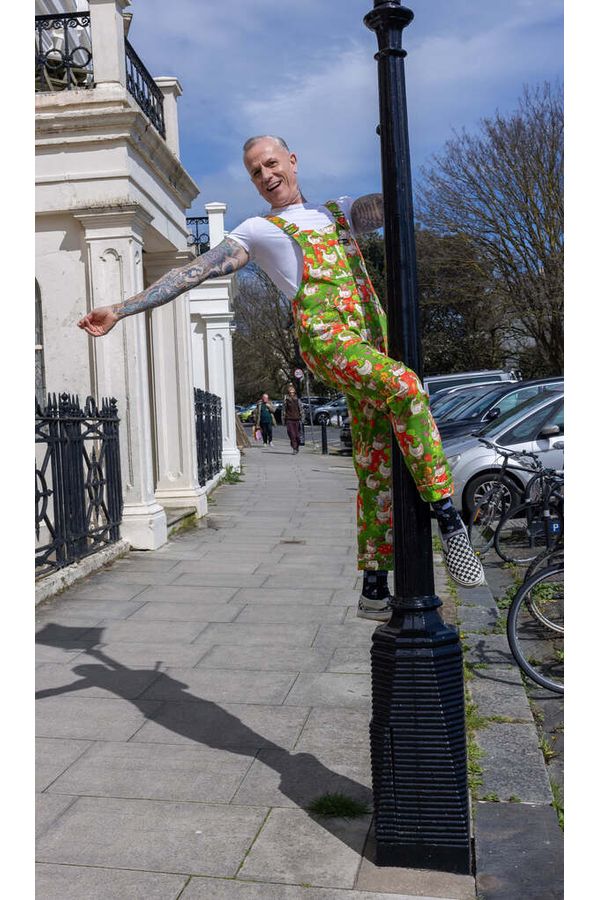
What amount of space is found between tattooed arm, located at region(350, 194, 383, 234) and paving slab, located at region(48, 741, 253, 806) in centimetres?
220

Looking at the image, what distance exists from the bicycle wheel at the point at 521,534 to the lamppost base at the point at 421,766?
5.48 m

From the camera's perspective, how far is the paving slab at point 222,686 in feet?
17.5

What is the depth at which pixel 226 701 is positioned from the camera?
5270 mm

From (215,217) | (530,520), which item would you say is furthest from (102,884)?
(215,217)

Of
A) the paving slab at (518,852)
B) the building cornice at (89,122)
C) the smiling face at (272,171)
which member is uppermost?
the building cornice at (89,122)

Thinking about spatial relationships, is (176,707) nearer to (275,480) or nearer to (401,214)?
(401,214)

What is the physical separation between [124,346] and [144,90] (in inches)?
146

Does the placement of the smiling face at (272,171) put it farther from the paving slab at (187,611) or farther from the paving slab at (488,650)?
the paving slab at (187,611)

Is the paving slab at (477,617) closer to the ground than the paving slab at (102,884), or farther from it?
closer to the ground

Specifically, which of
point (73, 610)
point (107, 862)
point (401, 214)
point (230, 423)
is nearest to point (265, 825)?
point (107, 862)

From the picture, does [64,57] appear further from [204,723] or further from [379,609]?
[379,609]

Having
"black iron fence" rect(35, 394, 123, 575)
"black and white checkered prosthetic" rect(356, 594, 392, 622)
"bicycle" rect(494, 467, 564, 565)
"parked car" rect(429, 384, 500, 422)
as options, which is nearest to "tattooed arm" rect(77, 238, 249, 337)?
"black and white checkered prosthetic" rect(356, 594, 392, 622)

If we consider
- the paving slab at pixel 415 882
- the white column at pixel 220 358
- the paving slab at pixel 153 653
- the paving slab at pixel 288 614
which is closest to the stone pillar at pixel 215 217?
the white column at pixel 220 358

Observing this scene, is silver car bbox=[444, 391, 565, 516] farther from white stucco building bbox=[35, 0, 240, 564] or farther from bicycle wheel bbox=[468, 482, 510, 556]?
white stucco building bbox=[35, 0, 240, 564]
